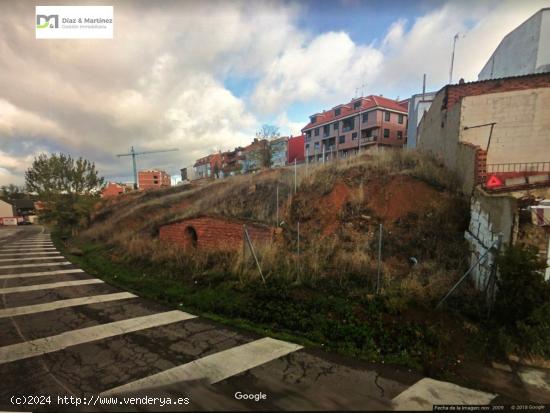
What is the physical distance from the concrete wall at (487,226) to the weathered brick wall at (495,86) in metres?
5.26

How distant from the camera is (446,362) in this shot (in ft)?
10.4

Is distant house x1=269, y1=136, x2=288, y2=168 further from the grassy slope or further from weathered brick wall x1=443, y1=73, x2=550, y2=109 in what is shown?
the grassy slope

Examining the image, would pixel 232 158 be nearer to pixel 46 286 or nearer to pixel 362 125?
pixel 362 125

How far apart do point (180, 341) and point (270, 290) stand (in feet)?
6.78

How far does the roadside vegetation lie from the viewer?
3.45 m

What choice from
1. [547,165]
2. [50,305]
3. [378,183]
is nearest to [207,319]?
[50,305]

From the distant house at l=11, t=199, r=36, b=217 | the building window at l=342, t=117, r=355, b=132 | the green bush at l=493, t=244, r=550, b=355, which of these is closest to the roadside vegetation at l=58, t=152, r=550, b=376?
the green bush at l=493, t=244, r=550, b=355

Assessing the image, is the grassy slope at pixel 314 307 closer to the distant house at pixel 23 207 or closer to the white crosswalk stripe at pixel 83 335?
the white crosswalk stripe at pixel 83 335

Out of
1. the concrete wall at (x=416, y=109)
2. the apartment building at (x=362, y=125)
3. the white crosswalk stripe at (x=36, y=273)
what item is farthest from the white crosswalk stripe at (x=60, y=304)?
the apartment building at (x=362, y=125)

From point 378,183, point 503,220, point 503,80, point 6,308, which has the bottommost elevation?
point 6,308

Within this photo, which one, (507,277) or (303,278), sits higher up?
(507,277)

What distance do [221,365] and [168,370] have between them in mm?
675

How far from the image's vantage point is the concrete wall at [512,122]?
7.01 metres

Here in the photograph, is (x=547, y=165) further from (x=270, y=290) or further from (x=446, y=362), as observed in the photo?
(x=270, y=290)
